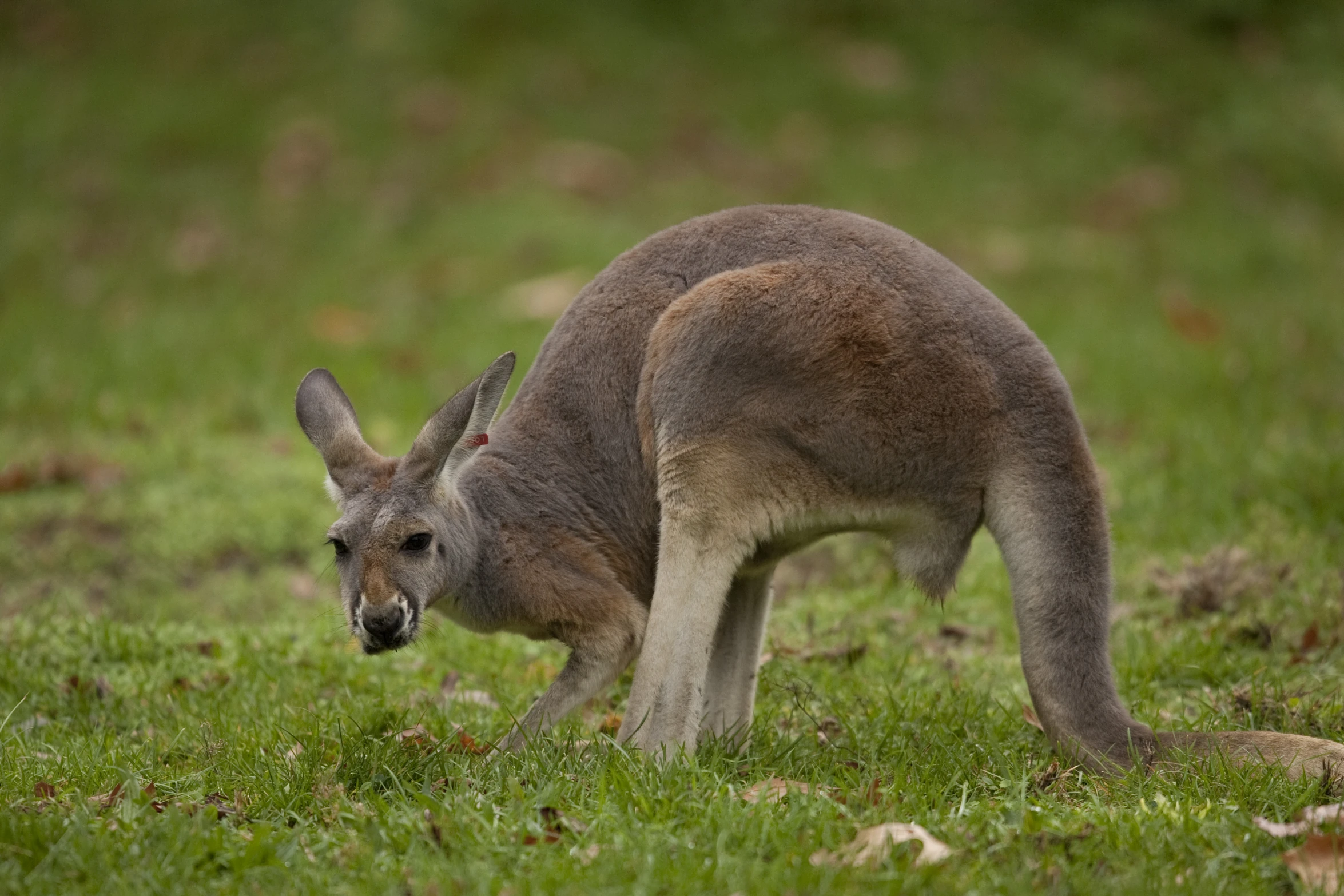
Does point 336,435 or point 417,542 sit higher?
point 336,435

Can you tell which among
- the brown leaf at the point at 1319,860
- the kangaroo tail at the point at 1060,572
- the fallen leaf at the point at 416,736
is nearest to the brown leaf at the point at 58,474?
the fallen leaf at the point at 416,736

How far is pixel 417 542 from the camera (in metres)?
4.39

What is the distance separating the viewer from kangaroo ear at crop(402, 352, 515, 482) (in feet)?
14.3

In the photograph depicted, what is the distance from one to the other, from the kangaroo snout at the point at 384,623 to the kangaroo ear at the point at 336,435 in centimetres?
49

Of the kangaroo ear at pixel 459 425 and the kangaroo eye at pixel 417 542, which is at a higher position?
the kangaroo ear at pixel 459 425

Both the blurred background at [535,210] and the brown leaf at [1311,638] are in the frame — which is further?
the blurred background at [535,210]

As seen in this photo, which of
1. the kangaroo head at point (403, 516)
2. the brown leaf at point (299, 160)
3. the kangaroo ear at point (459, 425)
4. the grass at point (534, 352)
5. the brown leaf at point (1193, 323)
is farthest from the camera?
the brown leaf at point (299, 160)

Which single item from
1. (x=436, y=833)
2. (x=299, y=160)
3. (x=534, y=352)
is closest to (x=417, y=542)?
(x=436, y=833)

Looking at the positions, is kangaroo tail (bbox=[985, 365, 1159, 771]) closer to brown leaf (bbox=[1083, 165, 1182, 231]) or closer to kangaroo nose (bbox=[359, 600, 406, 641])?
kangaroo nose (bbox=[359, 600, 406, 641])

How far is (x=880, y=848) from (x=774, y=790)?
24.1 inches

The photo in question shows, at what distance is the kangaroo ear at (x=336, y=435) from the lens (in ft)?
15.0

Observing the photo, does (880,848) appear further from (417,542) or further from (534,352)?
(534,352)

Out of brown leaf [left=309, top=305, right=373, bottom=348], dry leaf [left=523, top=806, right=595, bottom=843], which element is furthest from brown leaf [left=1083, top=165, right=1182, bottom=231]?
dry leaf [left=523, top=806, right=595, bottom=843]

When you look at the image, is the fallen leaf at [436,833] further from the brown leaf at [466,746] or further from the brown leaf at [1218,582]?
the brown leaf at [1218,582]
